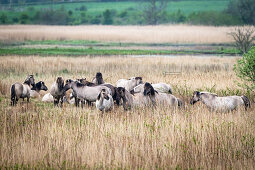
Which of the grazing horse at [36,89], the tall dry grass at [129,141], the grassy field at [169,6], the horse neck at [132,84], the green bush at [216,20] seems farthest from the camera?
the grassy field at [169,6]

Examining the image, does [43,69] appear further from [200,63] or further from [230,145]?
[230,145]

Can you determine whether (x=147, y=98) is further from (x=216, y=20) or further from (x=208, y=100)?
(x=216, y=20)

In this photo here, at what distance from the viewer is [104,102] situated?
453 inches

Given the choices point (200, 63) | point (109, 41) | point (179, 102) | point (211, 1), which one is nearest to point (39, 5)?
point (211, 1)

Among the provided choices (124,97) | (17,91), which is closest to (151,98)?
(124,97)

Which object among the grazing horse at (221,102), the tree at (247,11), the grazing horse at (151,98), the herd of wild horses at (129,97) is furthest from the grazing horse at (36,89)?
the tree at (247,11)

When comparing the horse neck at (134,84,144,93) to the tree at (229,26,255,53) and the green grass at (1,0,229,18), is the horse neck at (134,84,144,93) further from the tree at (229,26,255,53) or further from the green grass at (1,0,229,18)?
the green grass at (1,0,229,18)

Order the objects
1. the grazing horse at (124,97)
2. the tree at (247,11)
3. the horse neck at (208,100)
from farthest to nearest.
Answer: the tree at (247,11) → the horse neck at (208,100) → the grazing horse at (124,97)

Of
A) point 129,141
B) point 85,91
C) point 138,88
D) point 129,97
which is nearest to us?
point 129,141

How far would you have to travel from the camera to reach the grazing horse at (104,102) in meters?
11.3

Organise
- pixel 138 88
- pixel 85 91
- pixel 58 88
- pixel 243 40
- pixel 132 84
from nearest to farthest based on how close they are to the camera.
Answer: pixel 85 91, pixel 58 88, pixel 138 88, pixel 132 84, pixel 243 40

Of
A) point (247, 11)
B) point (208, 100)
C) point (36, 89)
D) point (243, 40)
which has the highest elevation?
point (247, 11)

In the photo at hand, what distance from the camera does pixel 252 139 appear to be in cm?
902

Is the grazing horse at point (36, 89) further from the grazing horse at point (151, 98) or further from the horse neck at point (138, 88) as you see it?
the grazing horse at point (151, 98)
